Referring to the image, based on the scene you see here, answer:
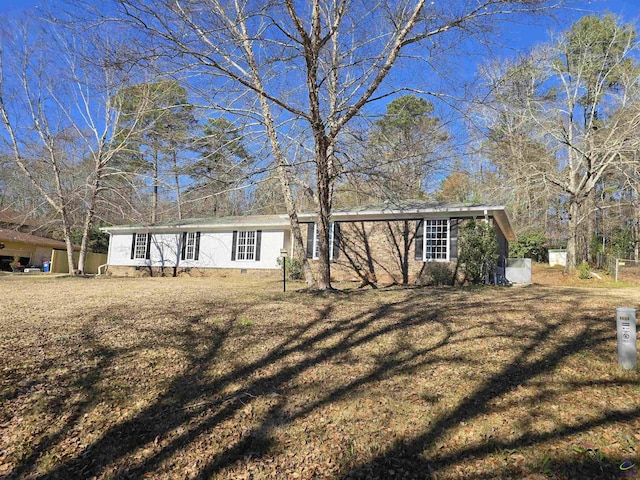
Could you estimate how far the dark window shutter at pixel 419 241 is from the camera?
13.8m

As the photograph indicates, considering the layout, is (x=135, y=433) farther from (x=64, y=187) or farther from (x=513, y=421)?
(x=64, y=187)

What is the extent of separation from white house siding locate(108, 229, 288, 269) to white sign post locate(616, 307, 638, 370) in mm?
13846

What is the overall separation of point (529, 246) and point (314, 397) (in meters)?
25.8

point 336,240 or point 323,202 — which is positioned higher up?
point 323,202

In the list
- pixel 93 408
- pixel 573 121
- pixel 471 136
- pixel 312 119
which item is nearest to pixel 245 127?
pixel 312 119

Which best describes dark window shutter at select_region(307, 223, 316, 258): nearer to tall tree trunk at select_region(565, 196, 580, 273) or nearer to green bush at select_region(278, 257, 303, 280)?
green bush at select_region(278, 257, 303, 280)

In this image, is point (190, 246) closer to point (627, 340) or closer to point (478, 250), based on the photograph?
point (478, 250)

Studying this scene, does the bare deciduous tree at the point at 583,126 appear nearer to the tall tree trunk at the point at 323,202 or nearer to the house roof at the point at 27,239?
the tall tree trunk at the point at 323,202

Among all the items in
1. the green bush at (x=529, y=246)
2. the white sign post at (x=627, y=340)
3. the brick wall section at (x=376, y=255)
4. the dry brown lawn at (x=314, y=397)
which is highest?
the green bush at (x=529, y=246)

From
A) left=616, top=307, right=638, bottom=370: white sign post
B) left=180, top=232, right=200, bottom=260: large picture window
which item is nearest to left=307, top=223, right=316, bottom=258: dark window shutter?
left=180, top=232, right=200, bottom=260: large picture window

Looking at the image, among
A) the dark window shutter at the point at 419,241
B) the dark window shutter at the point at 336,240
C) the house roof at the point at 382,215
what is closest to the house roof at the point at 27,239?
the house roof at the point at 382,215

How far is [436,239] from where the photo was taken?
13.7 m

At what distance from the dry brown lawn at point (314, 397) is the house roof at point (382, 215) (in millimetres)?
6138

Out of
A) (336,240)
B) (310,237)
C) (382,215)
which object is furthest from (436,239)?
(310,237)
